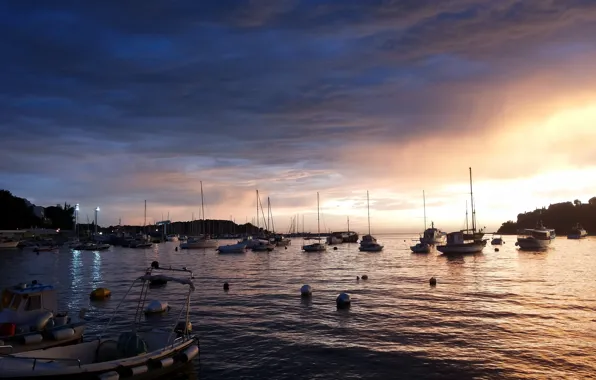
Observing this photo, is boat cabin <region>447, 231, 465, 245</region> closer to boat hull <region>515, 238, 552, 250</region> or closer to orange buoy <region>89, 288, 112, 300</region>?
boat hull <region>515, 238, 552, 250</region>

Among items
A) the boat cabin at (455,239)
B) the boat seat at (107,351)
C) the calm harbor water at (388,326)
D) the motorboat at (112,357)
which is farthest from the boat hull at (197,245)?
the boat seat at (107,351)

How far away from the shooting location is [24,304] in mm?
25453

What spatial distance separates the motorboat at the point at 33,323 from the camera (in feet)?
70.5

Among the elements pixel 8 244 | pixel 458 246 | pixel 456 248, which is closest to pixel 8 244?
pixel 8 244

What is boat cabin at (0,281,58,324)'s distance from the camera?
25.0m

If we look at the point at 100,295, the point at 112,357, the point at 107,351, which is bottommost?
the point at 100,295

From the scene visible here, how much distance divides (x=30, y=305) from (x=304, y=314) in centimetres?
1837

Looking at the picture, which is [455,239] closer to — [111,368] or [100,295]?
[100,295]

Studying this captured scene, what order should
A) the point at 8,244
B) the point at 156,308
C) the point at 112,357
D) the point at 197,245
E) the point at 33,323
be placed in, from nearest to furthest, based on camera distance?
the point at 112,357 → the point at 33,323 → the point at 156,308 → the point at 197,245 → the point at 8,244

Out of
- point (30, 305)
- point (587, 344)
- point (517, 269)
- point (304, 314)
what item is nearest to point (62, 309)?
point (30, 305)

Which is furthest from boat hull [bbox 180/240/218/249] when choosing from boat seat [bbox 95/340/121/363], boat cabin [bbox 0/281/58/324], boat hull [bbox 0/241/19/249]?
boat seat [bbox 95/340/121/363]

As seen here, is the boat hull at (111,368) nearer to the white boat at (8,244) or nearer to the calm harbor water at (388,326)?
the calm harbor water at (388,326)

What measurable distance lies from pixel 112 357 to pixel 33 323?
22.6ft

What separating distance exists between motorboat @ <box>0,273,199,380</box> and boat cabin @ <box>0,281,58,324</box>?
693 centimetres
